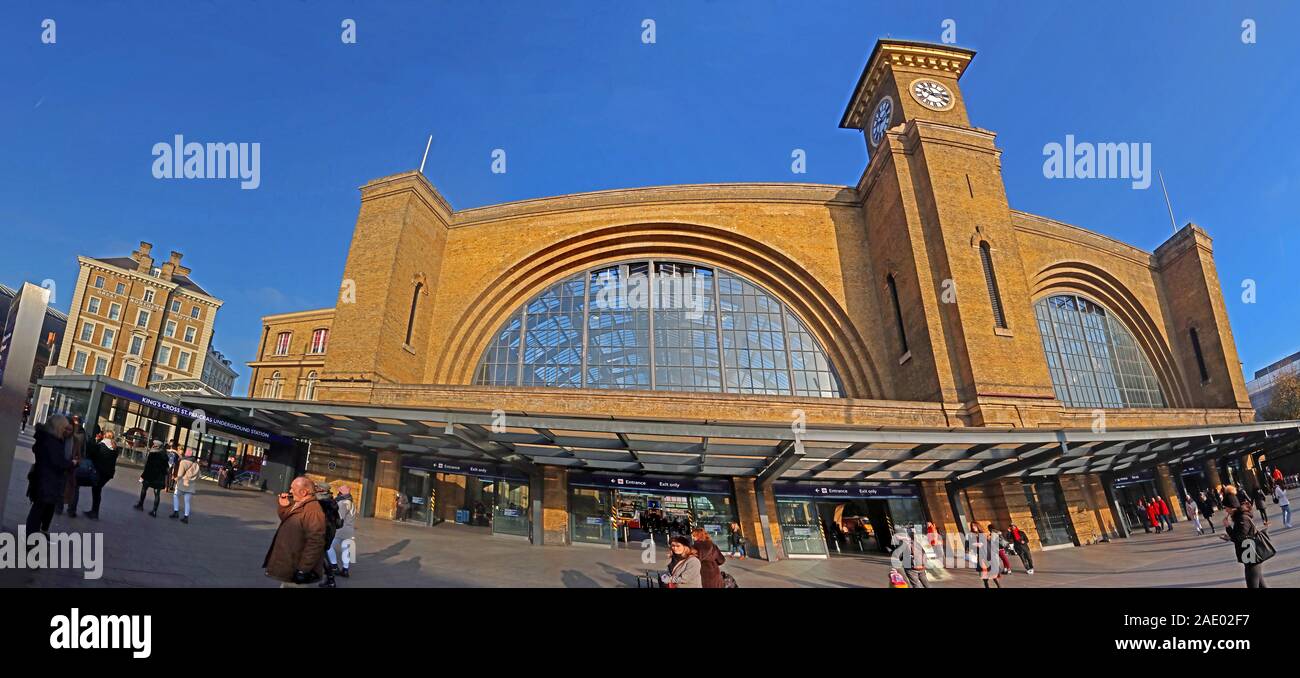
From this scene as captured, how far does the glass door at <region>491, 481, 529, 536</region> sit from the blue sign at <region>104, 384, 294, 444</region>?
30.0 ft

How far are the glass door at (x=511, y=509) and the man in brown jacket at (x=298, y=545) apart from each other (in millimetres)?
13039

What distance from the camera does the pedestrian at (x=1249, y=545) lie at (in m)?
6.13

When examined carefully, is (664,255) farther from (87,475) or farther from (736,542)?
(87,475)

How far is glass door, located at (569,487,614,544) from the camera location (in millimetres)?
16125

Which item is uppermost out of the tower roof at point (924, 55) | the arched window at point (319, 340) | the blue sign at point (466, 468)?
the tower roof at point (924, 55)

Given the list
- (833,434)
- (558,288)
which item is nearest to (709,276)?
(558,288)

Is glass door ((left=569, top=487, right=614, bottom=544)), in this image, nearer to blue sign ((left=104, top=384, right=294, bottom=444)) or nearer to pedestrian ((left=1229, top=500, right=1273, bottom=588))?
blue sign ((left=104, top=384, right=294, bottom=444))

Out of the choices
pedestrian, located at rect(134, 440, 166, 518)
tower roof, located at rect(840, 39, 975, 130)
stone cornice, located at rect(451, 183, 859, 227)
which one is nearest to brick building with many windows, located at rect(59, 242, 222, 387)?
stone cornice, located at rect(451, 183, 859, 227)

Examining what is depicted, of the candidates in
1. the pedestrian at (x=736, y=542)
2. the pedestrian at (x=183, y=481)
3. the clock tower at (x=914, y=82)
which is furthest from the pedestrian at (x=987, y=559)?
the clock tower at (x=914, y=82)

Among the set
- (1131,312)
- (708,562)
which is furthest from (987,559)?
(1131,312)

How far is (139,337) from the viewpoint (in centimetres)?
4647

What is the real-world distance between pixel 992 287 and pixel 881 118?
11.1 m

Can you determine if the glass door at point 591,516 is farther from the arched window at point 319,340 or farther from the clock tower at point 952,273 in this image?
the arched window at point 319,340
